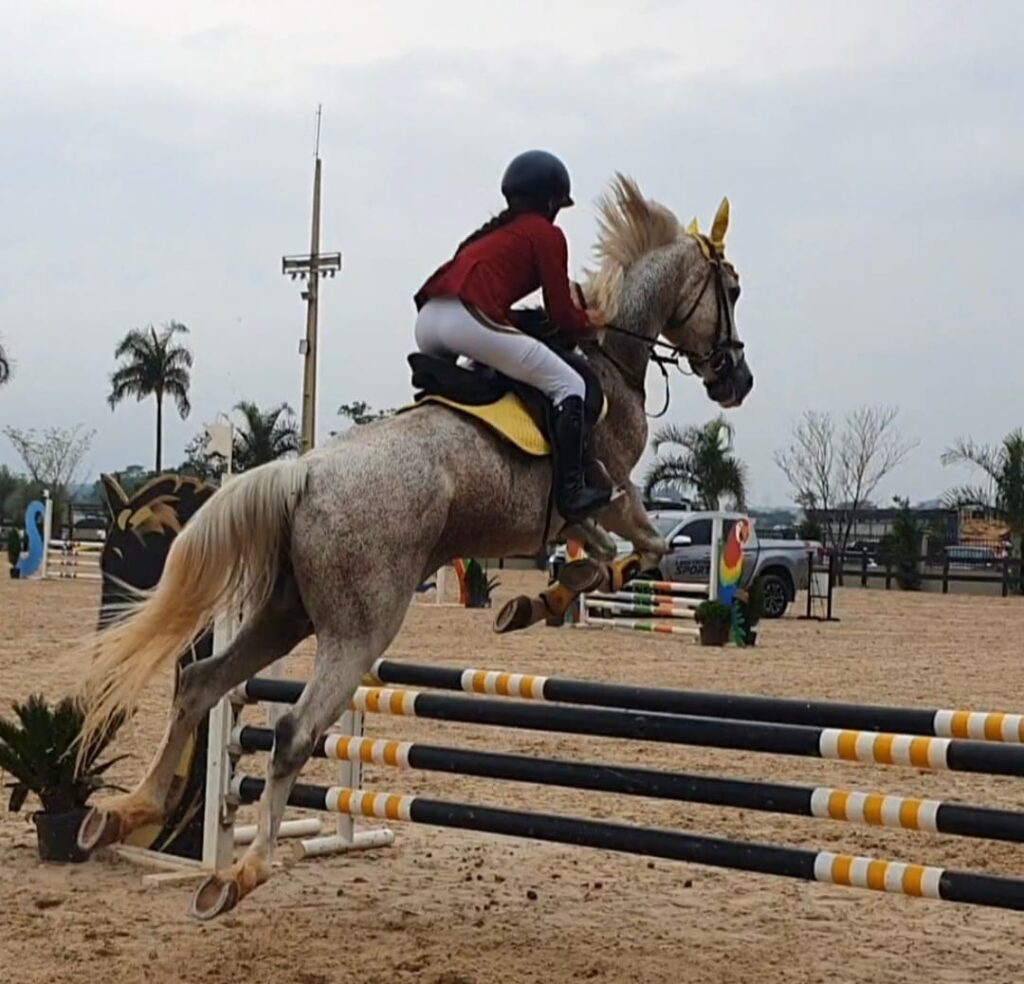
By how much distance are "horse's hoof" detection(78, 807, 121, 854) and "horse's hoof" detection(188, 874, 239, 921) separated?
0.48 metres

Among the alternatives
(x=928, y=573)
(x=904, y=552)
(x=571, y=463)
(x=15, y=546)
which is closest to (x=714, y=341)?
(x=571, y=463)

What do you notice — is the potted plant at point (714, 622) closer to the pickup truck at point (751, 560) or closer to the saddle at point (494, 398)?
the pickup truck at point (751, 560)

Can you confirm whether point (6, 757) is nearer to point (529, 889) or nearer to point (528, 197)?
point (529, 889)

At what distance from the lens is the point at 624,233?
566 centimetres

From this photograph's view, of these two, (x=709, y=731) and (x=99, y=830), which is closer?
(x=99, y=830)

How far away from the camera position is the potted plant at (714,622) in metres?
17.3

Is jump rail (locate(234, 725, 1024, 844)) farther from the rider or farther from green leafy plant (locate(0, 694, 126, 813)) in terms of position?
the rider

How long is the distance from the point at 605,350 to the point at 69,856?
10.3ft

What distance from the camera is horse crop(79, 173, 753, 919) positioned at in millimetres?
4480

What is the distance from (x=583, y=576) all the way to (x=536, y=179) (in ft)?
4.99

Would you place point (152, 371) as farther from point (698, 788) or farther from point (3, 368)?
point (698, 788)

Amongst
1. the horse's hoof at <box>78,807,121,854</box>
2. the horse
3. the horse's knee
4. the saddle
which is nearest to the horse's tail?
the horse

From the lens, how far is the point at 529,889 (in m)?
5.95

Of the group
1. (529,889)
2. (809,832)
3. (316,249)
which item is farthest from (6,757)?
(316,249)
